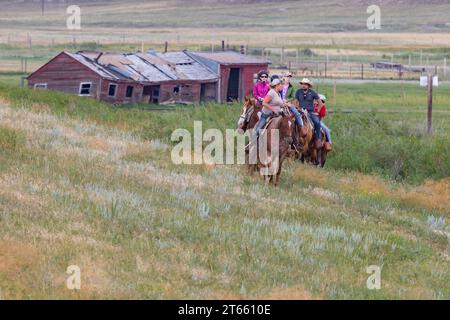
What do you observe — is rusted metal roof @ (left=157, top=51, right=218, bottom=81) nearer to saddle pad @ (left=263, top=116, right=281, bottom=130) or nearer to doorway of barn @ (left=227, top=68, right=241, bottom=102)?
doorway of barn @ (left=227, top=68, right=241, bottom=102)

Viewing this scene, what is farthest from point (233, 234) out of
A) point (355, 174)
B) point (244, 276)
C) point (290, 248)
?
point (355, 174)

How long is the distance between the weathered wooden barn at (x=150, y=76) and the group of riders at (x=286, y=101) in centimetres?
2725

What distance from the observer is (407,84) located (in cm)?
6662

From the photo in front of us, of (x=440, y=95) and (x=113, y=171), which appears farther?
(x=440, y=95)

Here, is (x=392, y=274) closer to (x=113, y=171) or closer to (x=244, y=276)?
(x=244, y=276)

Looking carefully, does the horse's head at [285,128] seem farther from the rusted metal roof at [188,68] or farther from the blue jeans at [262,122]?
the rusted metal roof at [188,68]

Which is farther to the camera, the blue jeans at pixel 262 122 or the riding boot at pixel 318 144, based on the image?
the riding boot at pixel 318 144

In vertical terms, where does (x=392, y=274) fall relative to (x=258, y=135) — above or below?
below

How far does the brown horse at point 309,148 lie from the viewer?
2544 centimetres

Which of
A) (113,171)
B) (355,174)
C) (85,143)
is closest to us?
(113,171)

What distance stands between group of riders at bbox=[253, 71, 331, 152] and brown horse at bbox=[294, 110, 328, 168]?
12cm

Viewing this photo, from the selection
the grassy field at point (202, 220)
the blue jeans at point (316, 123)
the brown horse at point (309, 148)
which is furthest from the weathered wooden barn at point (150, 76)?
the blue jeans at point (316, 123)

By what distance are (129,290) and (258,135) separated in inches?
415

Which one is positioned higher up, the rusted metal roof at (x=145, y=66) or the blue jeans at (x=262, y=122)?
the rusted metal roof at (x=145, y=66)
